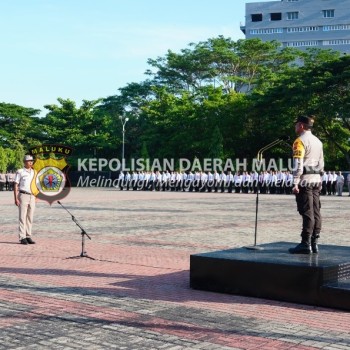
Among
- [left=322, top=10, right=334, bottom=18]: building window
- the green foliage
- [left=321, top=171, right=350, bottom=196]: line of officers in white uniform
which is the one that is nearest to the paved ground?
Result: [left=321, top=171, right=350, bottom=196]: line of officers in white uniform

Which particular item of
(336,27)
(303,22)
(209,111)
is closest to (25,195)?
(209,111)

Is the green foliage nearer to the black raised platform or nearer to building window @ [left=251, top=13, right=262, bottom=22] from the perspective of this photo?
the black raised platform

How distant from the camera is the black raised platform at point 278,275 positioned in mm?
6566

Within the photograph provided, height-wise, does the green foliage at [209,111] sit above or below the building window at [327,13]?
below

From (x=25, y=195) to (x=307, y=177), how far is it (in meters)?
6.53

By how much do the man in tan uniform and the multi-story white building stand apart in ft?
339

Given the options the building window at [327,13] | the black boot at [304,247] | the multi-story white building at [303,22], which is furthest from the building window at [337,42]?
the black boot at [304,247]

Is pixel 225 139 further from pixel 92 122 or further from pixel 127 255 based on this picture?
pixel 127 255

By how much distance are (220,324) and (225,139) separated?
47.0 m

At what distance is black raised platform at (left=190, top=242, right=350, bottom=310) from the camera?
6.57 meters

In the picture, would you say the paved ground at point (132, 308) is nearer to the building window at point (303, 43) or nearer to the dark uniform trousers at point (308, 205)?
the dark uniform trousers at point (308, 205)

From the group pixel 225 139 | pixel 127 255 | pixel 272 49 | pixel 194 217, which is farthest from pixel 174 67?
pixel 127 255

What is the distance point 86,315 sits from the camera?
6.10 metres

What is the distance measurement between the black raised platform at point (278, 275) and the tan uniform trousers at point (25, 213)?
547cm
